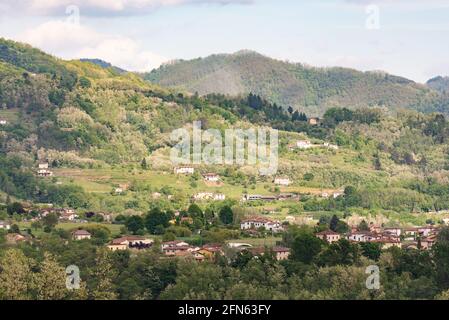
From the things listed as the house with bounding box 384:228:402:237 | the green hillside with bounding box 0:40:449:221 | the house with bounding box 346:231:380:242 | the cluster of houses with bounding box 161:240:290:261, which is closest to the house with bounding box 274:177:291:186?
the green hillside with bounding box 0:40:449:221

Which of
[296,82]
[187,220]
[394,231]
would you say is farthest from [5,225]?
[296,82]

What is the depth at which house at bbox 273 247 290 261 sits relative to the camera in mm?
45162

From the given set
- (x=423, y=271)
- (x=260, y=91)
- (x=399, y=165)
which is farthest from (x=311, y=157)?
(x=260, y=91)

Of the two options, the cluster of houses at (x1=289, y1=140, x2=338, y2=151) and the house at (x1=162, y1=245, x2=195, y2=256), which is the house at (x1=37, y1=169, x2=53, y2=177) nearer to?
the cluster of houses at (x1=289, y1=140, x2=338, y2=151)

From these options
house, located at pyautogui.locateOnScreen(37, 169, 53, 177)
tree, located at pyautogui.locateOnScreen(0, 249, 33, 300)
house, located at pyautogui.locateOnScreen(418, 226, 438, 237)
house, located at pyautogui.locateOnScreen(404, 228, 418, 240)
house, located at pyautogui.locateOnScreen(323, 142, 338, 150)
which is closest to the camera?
tree, located at pyautogui.locateOnScreen(0, 249, 33, 300)

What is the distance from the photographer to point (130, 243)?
50.3m

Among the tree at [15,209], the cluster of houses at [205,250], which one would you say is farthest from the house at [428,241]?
the tree at [15,209]

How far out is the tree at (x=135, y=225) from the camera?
54844 mm

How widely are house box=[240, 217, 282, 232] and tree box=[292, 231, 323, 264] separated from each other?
1019 centimetres

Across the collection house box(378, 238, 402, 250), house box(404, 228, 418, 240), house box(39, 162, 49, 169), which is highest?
house box(39, 162, 49, 169)

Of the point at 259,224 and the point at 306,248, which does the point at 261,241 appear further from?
the point at 306,248

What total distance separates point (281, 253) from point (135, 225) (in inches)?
409

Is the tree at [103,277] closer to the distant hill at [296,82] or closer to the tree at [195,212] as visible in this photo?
the tree at [195,212]

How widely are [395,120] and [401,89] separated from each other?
2637 inches
